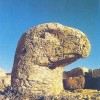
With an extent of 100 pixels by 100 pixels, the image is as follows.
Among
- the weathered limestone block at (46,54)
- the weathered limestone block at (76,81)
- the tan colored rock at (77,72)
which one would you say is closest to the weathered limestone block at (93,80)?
the weathered limestone block at (76,81)

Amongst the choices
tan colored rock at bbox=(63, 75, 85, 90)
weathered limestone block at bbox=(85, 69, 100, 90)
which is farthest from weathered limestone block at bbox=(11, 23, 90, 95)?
weathered limestone block at bbox=(85, 69, 100, 90)

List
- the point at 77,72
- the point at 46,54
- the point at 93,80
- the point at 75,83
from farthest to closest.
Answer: the point at 77,72 < the point at 93,80 < the point at 75,83 < the point at 46,54

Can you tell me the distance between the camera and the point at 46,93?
14.6 metres

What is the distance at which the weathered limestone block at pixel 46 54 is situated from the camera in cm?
1489

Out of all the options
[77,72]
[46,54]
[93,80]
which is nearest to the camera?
[46,54]

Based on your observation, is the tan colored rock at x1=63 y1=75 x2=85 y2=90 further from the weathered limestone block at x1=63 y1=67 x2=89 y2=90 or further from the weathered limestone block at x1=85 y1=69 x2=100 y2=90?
the weathered limestone block at x1=85 y1=69 x2=100 y2=90

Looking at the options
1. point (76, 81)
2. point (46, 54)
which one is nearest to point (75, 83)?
point (76, 81)

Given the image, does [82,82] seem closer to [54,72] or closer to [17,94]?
[54,72]

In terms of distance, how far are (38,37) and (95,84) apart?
3806mm

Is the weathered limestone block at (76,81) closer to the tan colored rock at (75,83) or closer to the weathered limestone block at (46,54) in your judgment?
the tan colored rock at (75,83)

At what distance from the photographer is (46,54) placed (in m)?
15.0

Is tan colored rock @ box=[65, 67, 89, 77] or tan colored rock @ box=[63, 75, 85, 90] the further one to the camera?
tan colored rock @ box=[65, 67, 89, 77]

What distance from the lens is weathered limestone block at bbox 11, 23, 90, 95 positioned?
14891mm

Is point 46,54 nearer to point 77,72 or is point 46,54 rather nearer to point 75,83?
point 75,83
